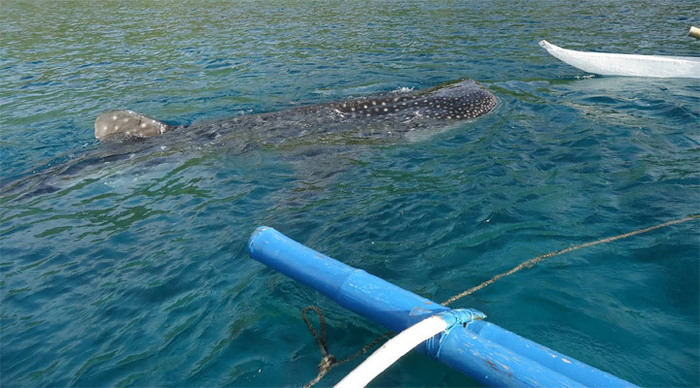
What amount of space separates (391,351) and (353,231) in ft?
9.93

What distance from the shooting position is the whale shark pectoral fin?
8.69 meters

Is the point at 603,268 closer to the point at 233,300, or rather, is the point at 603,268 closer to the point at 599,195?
the point at 599,195

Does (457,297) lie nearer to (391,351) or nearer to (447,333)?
(447,333)

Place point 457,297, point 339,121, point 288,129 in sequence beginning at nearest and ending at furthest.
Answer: point 457,297
point 288,129
point 339,121

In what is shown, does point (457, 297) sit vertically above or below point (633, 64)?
below

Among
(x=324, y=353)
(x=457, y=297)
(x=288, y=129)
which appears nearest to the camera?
(x=324, y=353)

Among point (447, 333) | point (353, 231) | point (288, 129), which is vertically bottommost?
point (353, 231)

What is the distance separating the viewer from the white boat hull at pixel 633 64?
1030 cm

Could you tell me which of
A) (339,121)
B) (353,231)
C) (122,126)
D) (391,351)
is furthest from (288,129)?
(391,351)

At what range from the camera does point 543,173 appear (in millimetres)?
6562

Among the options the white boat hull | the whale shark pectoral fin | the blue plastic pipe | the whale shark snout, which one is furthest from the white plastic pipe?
the white boat hull

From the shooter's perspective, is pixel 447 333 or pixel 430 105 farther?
pixel 430 105

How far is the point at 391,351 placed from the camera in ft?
8.72

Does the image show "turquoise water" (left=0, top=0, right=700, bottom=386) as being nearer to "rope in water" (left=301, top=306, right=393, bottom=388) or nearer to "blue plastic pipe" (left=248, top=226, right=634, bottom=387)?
"rope in water" (left=301, top=306, right=393, bottom=388)
